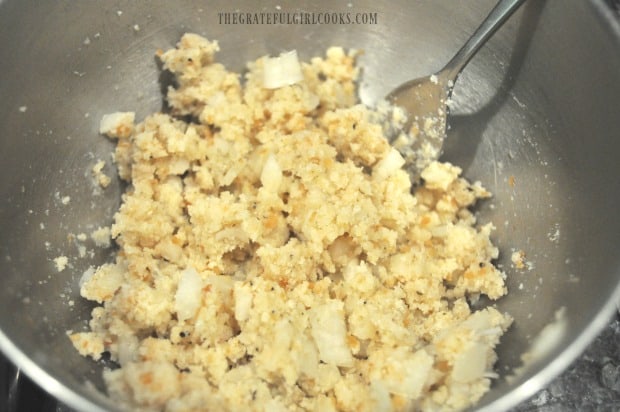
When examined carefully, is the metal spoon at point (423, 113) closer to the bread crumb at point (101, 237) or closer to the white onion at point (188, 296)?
the white onion at point (188, 296)

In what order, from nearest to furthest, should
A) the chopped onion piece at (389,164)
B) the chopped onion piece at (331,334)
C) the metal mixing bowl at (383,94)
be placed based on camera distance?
the metal mixing bowl at (383,94)
the chopped onion piece at (331,334)
the chopped onion piece at (389,164)

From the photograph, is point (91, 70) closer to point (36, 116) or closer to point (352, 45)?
point (36, 116)

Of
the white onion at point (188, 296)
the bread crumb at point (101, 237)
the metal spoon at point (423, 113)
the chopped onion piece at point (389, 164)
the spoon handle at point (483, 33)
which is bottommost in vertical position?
the bread crumb at point (101, 237)


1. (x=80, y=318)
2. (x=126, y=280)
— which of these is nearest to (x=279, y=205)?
(x=126, y=280)

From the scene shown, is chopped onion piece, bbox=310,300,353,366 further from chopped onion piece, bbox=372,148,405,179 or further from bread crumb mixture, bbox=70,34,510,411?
chopped onion piece, bbox=372,148,405,179

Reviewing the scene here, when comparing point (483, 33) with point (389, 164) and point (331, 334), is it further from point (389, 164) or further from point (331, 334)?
point (331, 334)

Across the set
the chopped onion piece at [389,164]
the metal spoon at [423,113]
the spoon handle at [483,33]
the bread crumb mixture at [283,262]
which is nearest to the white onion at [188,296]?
the bread crumb mixture at [283,262]
